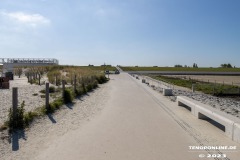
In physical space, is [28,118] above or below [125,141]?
above

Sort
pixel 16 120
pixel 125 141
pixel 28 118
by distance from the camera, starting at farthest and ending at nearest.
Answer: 1. pixel 28 118
2. pixel 16 120
3. pixel 125 141

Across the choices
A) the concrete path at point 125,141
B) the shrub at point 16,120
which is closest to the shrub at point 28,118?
the shrub at point 16,120

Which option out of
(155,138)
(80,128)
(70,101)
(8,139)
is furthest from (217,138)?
(70,101)

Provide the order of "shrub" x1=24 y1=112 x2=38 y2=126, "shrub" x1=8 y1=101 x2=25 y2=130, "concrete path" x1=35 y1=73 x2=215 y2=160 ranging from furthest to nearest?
1. "shrub" x1=24 y1=112 x2=38 y2=126
2. "shrub" x1=8 y1=101 x2=25 y2=130
3. "concrete path" x1=35 y1=73 x2=215 y2=160

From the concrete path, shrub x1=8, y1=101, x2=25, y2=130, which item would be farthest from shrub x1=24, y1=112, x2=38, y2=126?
the concrete path

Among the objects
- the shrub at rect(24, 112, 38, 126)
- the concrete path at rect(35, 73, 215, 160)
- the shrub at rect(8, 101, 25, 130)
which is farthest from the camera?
the shrub at rect(24, 112, 38, 126)

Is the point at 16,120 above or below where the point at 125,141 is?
above

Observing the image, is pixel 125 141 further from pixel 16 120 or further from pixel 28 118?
pixel 28 118

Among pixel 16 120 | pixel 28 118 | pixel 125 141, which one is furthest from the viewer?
pixel 28 118

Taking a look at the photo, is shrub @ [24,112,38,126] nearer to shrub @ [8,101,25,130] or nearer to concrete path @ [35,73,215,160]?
shrub @ [8,101,25,130]

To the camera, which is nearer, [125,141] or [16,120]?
[125,141]

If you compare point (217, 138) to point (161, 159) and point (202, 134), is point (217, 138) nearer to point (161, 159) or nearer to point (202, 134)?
point (202, 134)

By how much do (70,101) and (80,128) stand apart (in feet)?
21.3

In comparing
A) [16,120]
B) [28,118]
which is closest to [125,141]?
[16,120]
